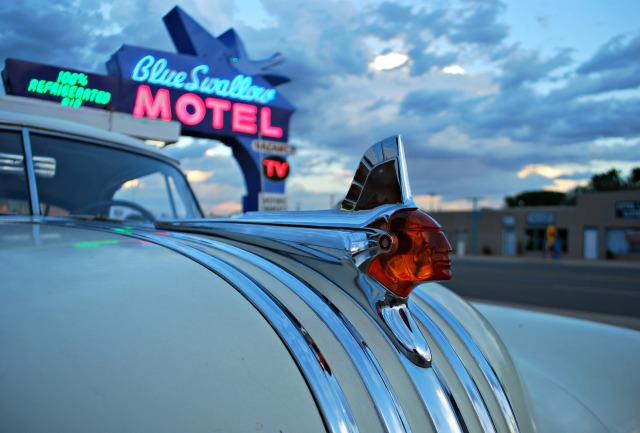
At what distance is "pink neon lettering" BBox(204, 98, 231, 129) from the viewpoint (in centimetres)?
1758

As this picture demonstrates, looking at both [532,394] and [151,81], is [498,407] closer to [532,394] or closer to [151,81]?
[532,394]

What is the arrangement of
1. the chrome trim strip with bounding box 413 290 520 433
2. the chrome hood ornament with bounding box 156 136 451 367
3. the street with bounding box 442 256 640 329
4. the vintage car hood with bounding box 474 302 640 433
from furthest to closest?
the street with bounding box 442 256 640 329
the vintage car hood with bounding box 474 302 640 433
the chrome trim strip with bounding box 413 290 520 433
the chrome hood ornament with bounding box 156 136 451 367

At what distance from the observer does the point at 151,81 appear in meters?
16.4

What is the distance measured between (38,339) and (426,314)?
101 cm

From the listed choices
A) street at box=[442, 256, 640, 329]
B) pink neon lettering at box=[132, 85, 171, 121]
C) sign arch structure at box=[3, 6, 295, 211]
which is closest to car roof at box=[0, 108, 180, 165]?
street at box=[442, 256, 640, 329]

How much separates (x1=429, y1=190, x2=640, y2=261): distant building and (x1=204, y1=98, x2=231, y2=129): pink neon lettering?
709 inches

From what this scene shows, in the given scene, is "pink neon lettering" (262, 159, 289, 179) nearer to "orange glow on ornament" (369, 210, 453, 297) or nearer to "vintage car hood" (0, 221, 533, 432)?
"vintage car hood" (0, 221, 533, 432)

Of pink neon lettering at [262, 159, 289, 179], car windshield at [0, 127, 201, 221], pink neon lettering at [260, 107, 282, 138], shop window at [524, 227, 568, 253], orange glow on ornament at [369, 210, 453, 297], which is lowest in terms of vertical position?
shop window at [524, 227, 568, 253]

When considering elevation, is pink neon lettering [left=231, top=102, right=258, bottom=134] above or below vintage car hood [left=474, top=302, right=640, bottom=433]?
above

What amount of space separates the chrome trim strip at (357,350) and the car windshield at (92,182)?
5.09 ft

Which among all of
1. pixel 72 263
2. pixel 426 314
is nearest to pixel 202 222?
pixel 72 263

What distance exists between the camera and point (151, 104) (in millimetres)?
16422

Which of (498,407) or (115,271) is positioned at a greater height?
(115,271)

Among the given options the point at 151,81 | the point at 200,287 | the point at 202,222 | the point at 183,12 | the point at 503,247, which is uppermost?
the point at 183,12
